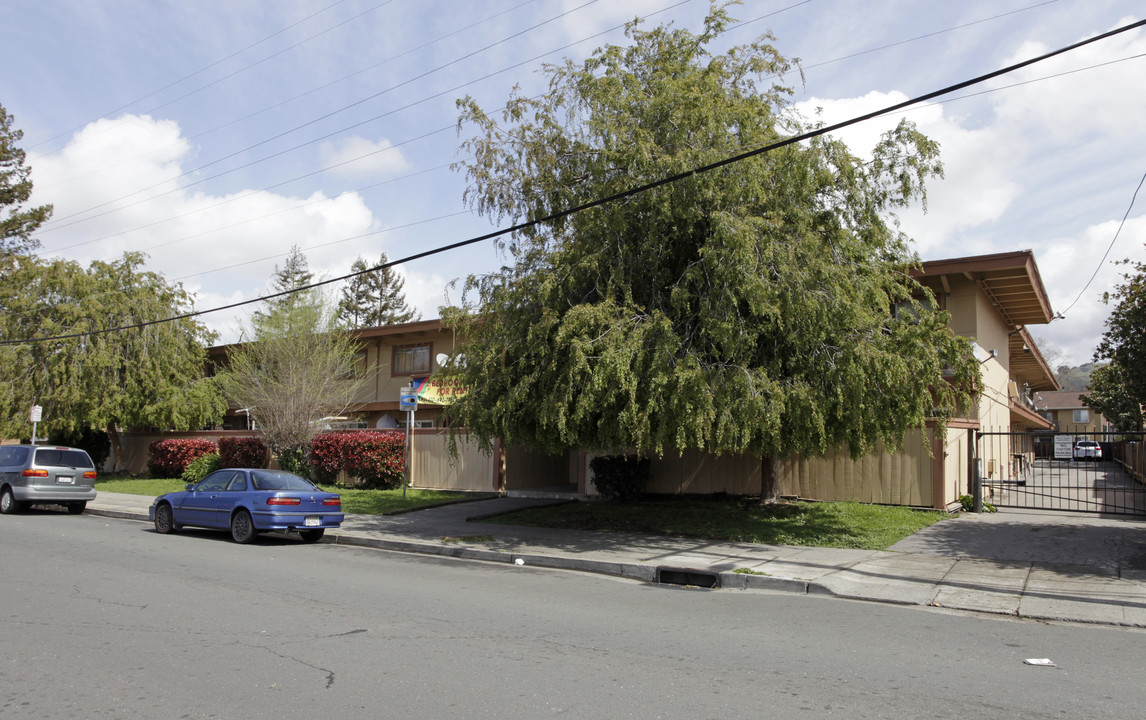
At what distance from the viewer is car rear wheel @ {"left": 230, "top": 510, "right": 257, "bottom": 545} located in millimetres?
14141

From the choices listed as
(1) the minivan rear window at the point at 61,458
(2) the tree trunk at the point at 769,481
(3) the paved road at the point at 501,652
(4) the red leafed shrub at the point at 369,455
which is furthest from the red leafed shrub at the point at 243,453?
(2) the tree trunk at the point at 769,481

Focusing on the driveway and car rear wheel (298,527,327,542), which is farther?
car rear wheel (298,527,327,542)

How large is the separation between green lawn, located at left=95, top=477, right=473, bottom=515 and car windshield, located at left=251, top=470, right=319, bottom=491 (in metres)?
3.59

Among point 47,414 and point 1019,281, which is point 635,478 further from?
point 47,414

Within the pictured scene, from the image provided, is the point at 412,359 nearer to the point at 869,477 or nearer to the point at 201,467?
the point at 201,467

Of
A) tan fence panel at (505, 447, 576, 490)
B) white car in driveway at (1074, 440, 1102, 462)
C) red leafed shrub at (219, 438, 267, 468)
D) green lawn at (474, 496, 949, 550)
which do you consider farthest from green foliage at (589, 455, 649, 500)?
red leafed shrub at (219, 438, 267, 468)

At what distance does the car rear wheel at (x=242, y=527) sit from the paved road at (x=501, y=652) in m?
3.26

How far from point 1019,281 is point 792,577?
12.8m

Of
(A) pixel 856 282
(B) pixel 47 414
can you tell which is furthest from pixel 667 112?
(B) pixel 47 414

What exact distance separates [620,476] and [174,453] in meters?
18.3

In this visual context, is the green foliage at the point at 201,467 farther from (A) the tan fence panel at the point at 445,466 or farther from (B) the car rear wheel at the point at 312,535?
(B) the car rear wheel at the point at 312,535

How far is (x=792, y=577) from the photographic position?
10.6 metres

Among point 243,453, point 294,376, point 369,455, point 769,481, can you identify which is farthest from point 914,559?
point 243,453

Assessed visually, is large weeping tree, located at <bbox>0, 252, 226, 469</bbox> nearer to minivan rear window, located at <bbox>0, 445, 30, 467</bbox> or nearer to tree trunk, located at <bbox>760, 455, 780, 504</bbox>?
minivan rear window, located at <bbox>0, 445, 30, 467</bbox>
